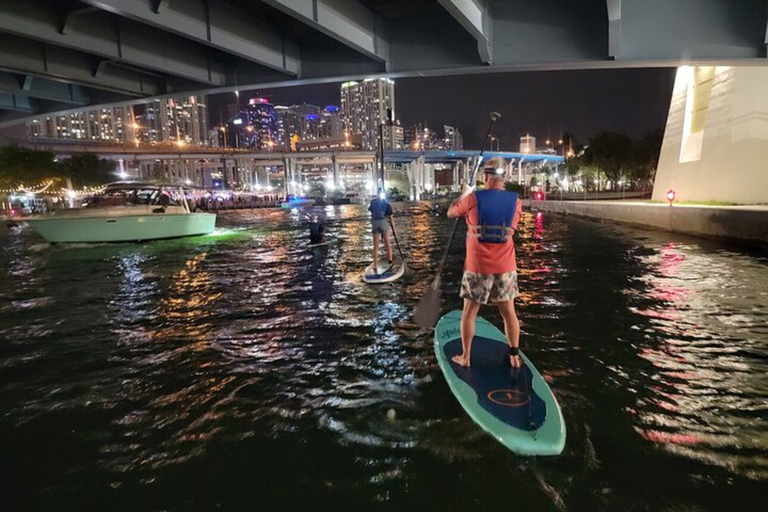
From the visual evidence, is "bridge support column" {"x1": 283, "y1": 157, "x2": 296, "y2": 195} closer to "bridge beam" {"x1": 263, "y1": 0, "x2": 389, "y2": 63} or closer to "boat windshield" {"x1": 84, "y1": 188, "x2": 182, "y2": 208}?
"boat windshield" {"x1": 84, "y1": 188, "x2": 182, "y2": 208}

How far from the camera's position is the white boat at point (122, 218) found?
21344 millimetres

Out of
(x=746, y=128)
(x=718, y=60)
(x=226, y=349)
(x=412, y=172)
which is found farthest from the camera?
(x=412, y=172)

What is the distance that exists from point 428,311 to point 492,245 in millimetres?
3598

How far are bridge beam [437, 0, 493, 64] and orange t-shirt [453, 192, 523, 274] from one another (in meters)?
8.17

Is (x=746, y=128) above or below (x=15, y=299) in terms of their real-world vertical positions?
above

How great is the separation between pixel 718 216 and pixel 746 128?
659 centimetres

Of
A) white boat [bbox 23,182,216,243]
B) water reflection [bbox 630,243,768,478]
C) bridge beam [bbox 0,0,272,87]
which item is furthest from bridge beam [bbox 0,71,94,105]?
water reflection [bbox 630,243,768,478]

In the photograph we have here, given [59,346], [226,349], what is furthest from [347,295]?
[59,346]

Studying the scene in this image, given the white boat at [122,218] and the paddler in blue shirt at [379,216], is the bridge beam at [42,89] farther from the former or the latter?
the paddler in blue shirt at [379,216]

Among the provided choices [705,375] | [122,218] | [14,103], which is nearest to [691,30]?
[705,375]

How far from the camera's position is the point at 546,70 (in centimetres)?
1548

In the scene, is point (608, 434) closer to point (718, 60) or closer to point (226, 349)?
point (226, 349)

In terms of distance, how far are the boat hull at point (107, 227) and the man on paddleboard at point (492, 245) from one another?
21.6 metres

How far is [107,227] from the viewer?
2178 centimetres
